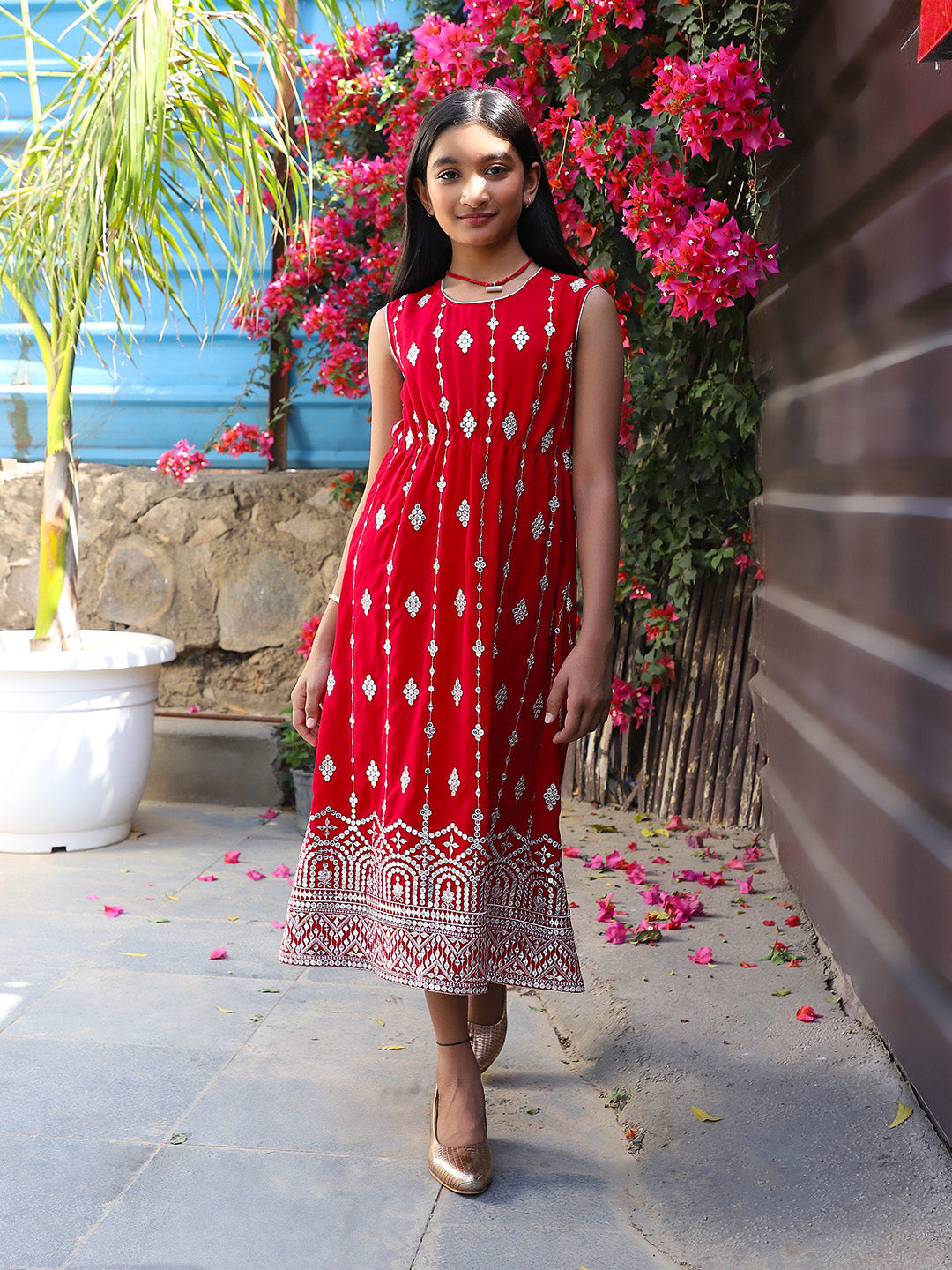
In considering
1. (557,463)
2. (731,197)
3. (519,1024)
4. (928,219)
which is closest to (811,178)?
(731,197)

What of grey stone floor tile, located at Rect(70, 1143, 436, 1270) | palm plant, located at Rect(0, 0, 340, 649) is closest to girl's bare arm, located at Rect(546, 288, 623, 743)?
grey stone floor tile, located at Rect(70, 1143, 436, 1270)

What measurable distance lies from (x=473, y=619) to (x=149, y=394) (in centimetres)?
310

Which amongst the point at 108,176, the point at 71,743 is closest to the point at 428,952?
the point at 71,743

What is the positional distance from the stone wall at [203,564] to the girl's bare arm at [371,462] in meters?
2.33

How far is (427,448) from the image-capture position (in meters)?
1.76

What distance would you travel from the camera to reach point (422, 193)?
1.84 metres

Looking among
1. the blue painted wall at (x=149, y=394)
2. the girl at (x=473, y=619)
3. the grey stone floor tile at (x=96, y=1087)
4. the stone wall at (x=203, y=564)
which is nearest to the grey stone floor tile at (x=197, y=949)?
the grey stone floor tile at (x=96, y=1087)

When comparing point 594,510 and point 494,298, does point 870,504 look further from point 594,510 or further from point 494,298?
point 494,298

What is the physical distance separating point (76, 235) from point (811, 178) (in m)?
1.93

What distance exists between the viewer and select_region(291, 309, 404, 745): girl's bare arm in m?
1.87

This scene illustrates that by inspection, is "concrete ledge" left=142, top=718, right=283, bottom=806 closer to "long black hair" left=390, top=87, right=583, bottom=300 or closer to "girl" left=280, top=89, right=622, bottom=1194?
"girl" left=280, top=89, right=622, bottom=1194

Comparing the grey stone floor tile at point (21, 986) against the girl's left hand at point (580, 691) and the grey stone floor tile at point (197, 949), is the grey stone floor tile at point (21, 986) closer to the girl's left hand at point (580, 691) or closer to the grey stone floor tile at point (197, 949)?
the grey stone floor tile at point (197, 949)

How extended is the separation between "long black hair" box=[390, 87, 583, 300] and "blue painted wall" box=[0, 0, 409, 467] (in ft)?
7.93

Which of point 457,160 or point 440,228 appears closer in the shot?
point 457,160
